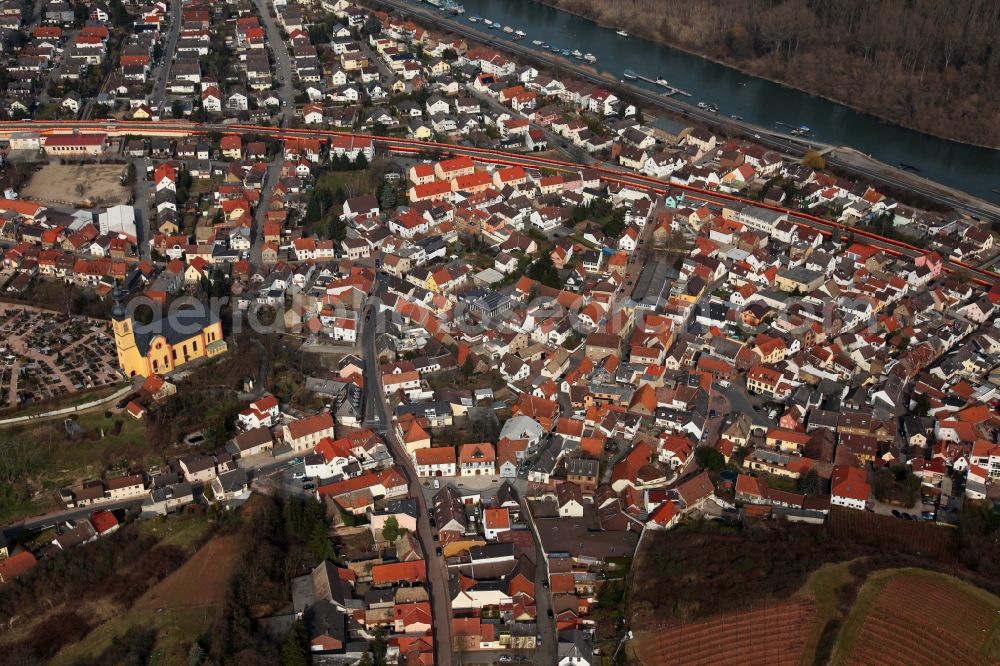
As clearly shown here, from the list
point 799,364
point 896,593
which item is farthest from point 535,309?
point 896,593

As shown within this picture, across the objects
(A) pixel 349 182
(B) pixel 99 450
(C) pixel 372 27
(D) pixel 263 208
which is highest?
(C) pixel 372 27

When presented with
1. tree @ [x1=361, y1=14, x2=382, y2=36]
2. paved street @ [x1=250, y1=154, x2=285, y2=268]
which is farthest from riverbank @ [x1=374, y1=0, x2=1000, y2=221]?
paved street @ [x1=250, y1=154, x2=285, y2=268]

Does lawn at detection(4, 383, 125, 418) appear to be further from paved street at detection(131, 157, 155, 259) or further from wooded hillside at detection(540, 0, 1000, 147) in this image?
wooded hillside at detection(540, 0, 1000, 147)

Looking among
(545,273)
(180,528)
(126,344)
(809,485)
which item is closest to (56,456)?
(126,344)

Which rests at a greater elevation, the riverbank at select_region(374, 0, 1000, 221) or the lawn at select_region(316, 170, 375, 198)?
the riverbank at select_region(374, 0, 1000, 221)

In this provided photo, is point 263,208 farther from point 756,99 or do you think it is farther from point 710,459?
point 756,99
